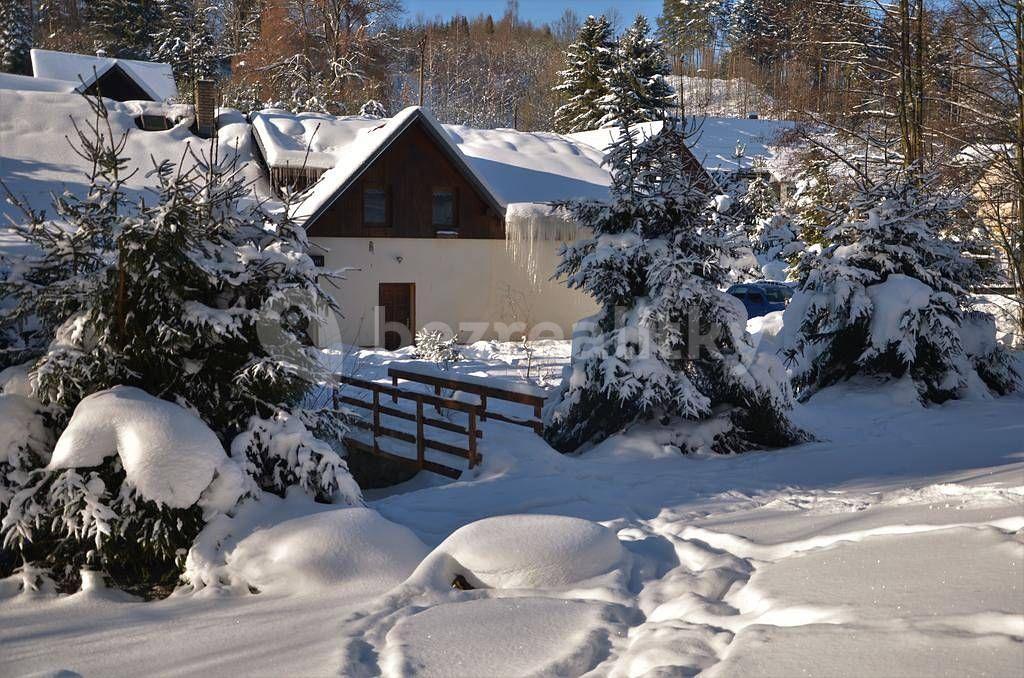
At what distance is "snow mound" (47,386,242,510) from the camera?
18.1 ft

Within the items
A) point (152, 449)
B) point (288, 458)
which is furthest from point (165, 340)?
point (288, 458)

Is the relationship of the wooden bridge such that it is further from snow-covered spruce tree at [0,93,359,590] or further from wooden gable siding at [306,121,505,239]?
wooden gable siding at [306,121,505,239]

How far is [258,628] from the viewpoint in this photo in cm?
462

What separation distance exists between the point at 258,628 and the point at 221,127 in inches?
813

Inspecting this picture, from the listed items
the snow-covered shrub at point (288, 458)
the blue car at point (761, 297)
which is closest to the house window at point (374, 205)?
the blue car at point (761, 297)

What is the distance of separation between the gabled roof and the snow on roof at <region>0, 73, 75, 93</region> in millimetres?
12871

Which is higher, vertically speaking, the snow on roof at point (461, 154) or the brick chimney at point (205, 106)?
the brick chimney at point (205, 106)

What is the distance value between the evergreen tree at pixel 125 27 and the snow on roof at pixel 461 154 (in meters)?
31.0

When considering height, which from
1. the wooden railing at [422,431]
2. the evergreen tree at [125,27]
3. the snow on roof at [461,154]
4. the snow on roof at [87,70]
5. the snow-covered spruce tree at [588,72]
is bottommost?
the wooden railing at [422,431]

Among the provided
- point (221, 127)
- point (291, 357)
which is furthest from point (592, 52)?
point (291, 357)

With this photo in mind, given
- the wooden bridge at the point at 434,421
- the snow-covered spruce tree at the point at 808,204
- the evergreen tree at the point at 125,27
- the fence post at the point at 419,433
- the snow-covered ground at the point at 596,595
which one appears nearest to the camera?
the snow-covered ground at the point at 596,595

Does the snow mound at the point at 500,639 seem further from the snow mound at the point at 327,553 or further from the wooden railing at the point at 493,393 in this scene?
the wooden railing at the point at 493,393

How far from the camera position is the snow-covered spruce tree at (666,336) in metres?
9.85

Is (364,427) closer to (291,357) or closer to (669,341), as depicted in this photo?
(669,341)
